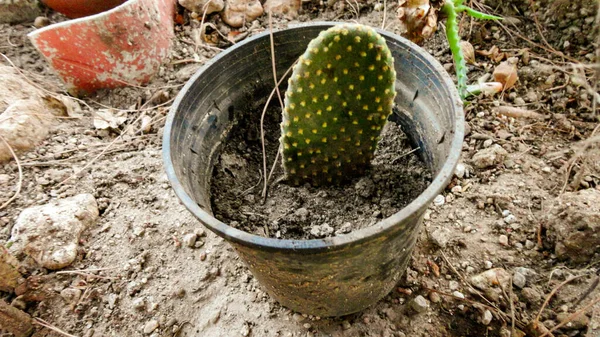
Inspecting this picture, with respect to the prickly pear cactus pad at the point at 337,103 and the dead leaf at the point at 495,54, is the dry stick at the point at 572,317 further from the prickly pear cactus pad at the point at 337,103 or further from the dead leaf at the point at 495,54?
the dead leaf at the point at 495,54

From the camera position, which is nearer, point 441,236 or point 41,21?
point 441,236

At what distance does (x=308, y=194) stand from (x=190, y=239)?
1.23 ft

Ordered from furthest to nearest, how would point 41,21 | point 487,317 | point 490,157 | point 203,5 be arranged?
point 41,21
point 203,5
point 490,157
point 487,317

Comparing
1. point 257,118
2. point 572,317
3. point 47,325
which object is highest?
point 257,118

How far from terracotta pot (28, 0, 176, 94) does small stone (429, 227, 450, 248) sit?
117 cm

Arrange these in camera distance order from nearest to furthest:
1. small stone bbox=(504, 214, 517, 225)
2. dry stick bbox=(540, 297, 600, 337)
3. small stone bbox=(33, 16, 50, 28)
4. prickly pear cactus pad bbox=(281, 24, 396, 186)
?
prickly pear cactus pad bbox=(281, 24, 396, 186)
dry stick bbox=(540, 297, 600, 337)
small stone bbox=(504, 214, 517, 225)
small stone bbox=(33, 16, 50, 28)

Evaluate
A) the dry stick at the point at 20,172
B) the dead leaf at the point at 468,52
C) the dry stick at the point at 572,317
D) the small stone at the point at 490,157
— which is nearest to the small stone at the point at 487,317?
the dry stick at the point at 572,317

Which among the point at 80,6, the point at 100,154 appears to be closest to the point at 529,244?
the point at 100,154

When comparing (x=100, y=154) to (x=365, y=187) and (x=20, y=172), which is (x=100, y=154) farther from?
(x=365, y=187)

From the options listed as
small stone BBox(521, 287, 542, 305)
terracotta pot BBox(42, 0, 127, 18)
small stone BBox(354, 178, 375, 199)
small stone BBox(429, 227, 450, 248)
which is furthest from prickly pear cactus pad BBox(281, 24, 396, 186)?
terracotta pot BBox(42, 0, 127, 18)

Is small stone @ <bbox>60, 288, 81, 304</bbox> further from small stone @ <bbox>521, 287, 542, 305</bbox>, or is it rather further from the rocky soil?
small stone @ <bbox>521, 287, 542, 305</bbox>

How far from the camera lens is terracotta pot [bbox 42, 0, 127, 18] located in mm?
1625

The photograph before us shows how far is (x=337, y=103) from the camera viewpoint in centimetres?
85

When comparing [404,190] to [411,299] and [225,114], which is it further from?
[225,114]
